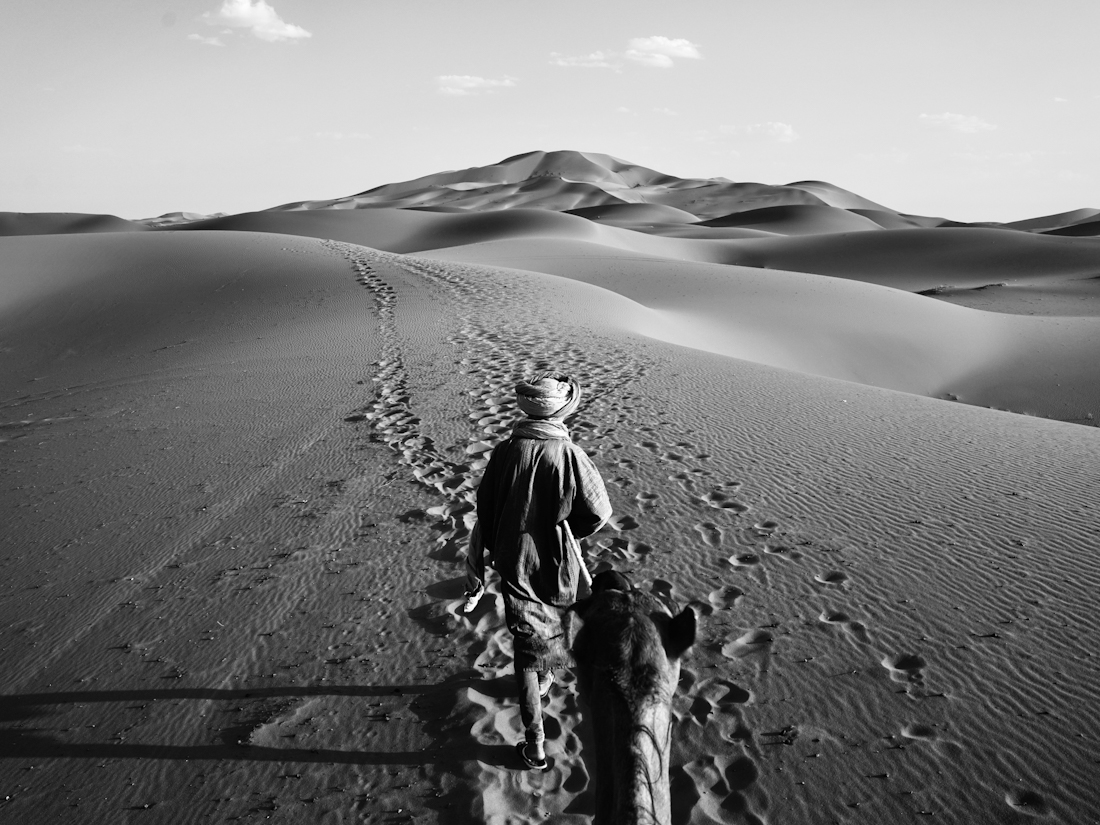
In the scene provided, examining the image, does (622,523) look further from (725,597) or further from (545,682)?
(545,682)

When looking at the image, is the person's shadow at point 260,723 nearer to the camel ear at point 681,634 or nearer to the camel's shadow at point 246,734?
the camel's shadow at point 246,734

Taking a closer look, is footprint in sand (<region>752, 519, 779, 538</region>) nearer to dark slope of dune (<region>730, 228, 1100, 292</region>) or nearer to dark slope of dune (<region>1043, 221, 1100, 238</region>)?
dark slope of dune (<region>730, 228, 1100, 292</region>)

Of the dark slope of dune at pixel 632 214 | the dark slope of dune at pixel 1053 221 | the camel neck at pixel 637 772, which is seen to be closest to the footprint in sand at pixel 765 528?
the camel neck at pixel 637 772

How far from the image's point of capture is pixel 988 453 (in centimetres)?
742

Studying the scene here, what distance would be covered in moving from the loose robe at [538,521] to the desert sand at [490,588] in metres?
0.68

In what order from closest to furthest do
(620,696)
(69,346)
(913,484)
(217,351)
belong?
(620,696), (913,484), (217,351), (69,346)

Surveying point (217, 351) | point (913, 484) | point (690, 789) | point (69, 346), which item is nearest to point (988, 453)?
point (913, 484)

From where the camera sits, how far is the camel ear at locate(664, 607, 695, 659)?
72.2 inches

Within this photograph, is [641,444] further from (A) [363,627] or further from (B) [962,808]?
(B) [962,808]

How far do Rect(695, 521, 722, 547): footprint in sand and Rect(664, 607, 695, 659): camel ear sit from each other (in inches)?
147

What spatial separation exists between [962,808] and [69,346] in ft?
62.8

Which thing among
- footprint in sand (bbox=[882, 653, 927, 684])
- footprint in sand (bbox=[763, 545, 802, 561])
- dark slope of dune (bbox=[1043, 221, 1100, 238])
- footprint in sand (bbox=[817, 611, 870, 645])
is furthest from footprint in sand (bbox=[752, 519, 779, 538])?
dark slope of dune (bbox=[1043, 221, 1100, 238])

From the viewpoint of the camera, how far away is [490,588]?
5121 millimetres

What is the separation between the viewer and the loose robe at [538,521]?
11.1 ft
